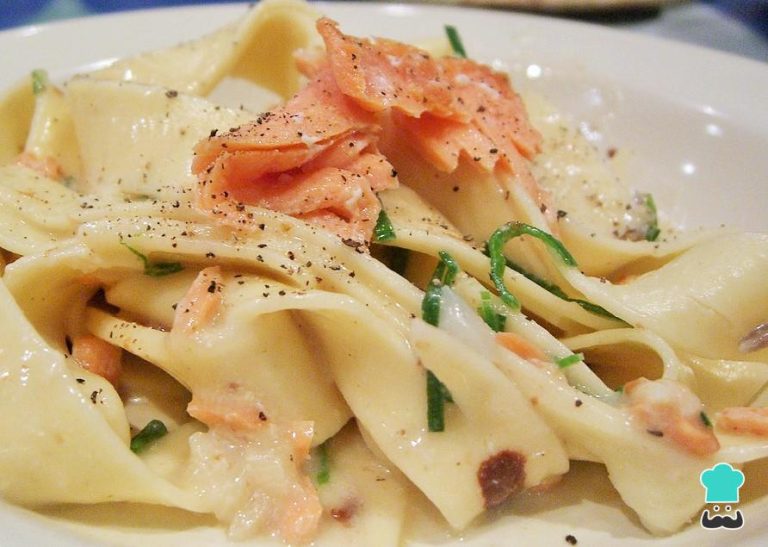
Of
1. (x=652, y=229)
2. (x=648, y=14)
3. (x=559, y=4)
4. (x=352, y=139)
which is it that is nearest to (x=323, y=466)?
(x=352, y=139)

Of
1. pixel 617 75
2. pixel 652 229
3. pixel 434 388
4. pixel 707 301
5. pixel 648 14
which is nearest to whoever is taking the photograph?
pixel 434 388

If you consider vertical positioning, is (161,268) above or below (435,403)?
above

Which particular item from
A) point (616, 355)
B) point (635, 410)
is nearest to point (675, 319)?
point (616, 355)

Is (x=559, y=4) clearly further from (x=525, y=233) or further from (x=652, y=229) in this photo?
(x=525, y=233)

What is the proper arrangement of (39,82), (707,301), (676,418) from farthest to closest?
1. (39,82)
2. (707,301)
3. (676,418)

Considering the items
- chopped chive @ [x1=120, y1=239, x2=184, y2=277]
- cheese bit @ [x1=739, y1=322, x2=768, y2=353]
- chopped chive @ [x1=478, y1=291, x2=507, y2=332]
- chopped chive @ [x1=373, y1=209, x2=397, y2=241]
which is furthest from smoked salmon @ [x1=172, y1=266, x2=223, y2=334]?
cheese bit @ [x1=739, y1=322, x2=768, y2=353]

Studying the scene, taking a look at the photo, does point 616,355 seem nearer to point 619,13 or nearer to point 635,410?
point 635,410

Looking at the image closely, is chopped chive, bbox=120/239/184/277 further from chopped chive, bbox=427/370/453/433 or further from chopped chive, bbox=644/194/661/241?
chopped chive, bbox=644/194/661/241
